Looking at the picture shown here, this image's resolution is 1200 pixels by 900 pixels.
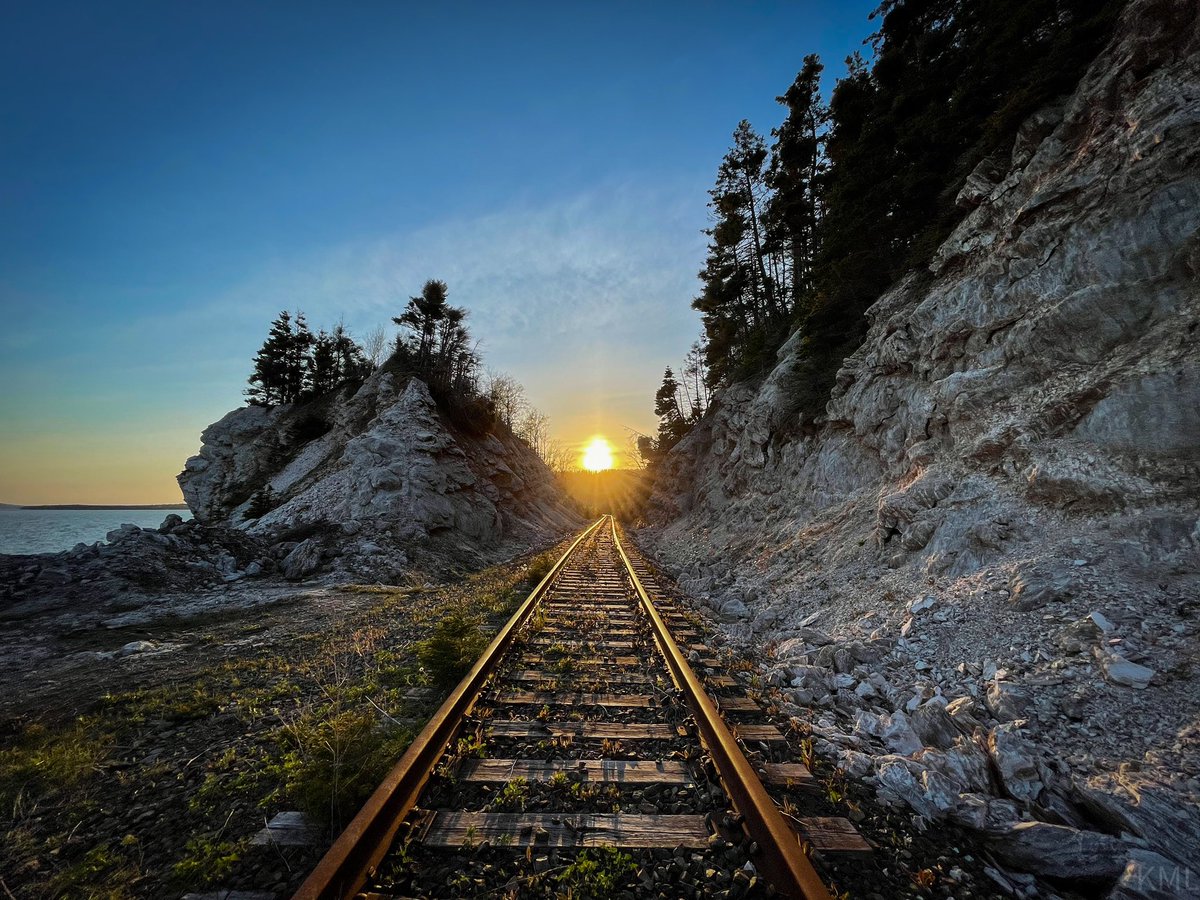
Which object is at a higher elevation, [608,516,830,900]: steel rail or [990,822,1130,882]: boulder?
[608,516,830,900]: steel rail

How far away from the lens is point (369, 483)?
Answer: 57.8ft

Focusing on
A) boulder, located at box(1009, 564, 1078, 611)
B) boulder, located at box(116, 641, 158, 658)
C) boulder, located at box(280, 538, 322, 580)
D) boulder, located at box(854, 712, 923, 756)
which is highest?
boulder, located at box(1009, 564, 1078, 611)

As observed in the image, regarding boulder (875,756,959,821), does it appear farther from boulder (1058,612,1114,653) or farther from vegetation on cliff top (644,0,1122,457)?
vegetation on cliff top (644,0,1122,457)

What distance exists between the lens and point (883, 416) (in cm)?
1088

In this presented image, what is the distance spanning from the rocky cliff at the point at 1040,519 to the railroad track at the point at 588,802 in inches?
47.3

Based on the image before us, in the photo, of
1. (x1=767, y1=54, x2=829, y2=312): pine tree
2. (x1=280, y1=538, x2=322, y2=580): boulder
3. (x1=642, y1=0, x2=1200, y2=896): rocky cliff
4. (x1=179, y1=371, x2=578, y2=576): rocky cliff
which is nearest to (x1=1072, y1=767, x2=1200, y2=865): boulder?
(x1=642, y1=0, x2=1200, y2=896): rocky cliff

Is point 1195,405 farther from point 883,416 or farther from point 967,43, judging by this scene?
point 967,43

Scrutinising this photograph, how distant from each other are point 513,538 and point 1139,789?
22092 millimetres

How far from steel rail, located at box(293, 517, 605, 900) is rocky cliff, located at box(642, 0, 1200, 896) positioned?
332 centimetres

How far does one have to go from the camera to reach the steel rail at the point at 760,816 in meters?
2.19

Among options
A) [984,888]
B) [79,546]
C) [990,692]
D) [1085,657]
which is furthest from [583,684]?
[79,546]

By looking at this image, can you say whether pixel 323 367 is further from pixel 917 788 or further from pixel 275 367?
pixel 917 788

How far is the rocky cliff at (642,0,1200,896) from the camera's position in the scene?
126 inches

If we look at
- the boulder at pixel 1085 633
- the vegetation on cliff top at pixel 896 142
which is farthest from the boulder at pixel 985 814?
the vegetation on cliff top at pixel 896 142
